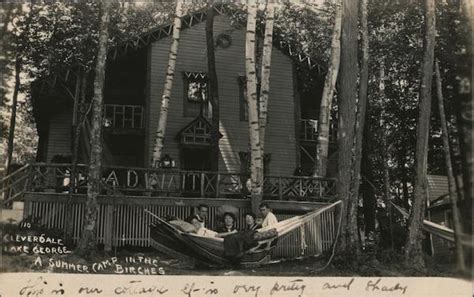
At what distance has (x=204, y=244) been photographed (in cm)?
768

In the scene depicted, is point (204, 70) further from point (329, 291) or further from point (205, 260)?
point (329, 291)

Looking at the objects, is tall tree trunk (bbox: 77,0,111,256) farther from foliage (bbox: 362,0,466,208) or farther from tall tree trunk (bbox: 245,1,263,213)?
foliage (bbox: 362,0,466,208)

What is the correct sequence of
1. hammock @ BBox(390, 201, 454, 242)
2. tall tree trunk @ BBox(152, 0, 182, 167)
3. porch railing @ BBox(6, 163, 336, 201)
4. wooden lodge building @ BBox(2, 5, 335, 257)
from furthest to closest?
1. wooden lodge building @ BBox(2, 5, 335, 257)
2. tall tree trunk @ BBox(152, 0, 182, 167)
3. porch railing @ BBox(6, 163, 336, 201)
4. hammock @ BBox(390, 201, 454, 242)

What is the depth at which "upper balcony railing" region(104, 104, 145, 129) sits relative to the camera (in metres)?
14.6

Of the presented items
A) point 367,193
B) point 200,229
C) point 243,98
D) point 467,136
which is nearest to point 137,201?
point 200,229

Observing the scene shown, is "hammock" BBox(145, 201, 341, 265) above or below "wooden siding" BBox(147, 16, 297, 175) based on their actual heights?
below

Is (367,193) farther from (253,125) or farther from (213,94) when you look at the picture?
(253,125)

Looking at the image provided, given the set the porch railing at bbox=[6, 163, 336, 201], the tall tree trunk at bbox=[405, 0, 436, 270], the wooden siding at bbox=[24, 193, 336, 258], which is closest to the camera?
the tall tree trunk at bbox=[405, 0, 436, 270]

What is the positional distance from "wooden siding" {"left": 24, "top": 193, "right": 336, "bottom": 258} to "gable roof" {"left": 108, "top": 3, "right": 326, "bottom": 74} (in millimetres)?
5900

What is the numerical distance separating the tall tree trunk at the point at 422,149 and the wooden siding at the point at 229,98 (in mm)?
6750
